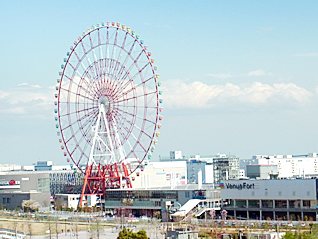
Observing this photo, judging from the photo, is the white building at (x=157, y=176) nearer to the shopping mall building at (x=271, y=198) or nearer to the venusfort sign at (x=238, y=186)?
the venusfort sign at (x=238, y=186)

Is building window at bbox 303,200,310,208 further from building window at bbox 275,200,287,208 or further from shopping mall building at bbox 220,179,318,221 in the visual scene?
building window at bbox 275,200,287,208

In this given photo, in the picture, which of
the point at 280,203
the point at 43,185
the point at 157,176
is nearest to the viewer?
the point at 280,203

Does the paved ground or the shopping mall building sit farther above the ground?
the shopping mall building

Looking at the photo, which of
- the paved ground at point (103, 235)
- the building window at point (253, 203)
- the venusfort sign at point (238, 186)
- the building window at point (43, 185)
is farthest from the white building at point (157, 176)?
the paved ground at point (103, 235)

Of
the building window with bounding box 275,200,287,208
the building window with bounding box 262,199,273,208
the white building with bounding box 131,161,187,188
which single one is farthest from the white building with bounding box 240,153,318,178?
the building window with bounding box 275,200,287,208

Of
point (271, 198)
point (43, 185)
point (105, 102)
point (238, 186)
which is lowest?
point (271, 198)

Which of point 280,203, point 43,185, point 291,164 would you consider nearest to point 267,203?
point 280,203

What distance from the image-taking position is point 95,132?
9481 centimetres

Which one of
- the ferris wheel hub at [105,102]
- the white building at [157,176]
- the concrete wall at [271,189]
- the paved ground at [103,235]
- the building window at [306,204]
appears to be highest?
the ferris wheel hub at [105,102]

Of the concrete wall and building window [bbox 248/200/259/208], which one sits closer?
the concrete wall

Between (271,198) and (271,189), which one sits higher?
(271,189)

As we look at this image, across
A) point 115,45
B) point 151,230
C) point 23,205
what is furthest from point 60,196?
point 151,230

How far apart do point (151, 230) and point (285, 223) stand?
16.1 meters

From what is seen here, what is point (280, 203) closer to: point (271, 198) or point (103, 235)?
point (271, 198)
